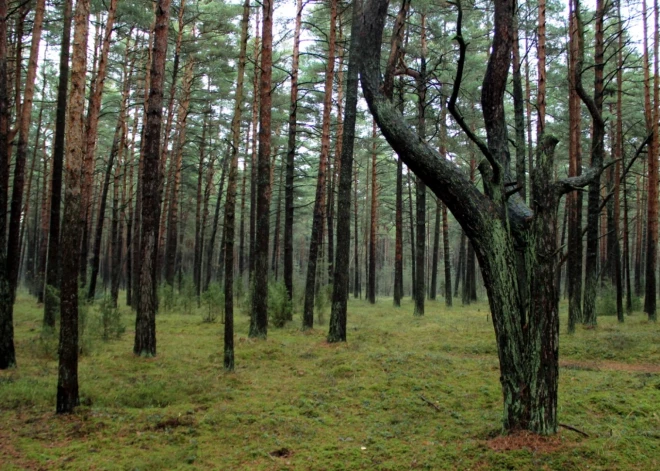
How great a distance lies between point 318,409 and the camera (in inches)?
243

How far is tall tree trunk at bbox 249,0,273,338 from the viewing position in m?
10.9

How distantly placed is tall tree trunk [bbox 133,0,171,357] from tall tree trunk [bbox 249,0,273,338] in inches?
105

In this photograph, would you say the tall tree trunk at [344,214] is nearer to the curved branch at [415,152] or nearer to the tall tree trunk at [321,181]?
the tall tree trunk at [321,181]

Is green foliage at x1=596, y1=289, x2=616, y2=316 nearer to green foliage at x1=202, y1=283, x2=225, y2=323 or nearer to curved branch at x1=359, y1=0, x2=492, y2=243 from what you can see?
green foliage at x1=202, y1=283, x2=225, y2=323

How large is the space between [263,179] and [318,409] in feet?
21.3

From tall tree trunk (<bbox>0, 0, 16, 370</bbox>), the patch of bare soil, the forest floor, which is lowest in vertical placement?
the forest floor

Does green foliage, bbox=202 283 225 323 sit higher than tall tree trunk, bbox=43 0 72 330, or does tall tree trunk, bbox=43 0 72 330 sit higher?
tall tree trunk, bbox=43 0 72 330

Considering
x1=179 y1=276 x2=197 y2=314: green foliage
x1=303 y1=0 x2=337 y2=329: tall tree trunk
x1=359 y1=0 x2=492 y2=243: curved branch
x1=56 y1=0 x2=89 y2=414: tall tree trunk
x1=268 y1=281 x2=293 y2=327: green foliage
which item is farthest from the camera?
x1=179 y1=276 x2=197 y2=314: green foliage

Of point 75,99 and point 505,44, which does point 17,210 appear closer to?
point 75,99

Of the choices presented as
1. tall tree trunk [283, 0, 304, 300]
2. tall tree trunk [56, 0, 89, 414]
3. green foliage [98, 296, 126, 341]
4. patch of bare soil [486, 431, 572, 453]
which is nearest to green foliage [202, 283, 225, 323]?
tall tree trunk [283, 0, 304, 300]

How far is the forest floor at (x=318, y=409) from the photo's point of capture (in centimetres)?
427

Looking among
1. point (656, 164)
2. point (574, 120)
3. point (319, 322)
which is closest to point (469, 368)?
point (319, 322)

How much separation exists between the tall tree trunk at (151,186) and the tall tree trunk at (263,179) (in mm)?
2675

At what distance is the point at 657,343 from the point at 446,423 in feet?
25.7
